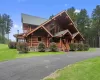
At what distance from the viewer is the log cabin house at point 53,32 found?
30447 millimetres

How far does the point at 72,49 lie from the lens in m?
31.1

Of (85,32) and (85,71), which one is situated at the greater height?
(85,32)

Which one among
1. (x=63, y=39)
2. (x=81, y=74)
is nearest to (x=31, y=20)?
(x=63, y=39)

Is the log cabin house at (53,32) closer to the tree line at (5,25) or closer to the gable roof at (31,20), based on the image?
the gable roof at (31,20)

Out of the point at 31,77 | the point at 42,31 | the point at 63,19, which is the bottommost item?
the point at 31,77

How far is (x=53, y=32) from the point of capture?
3453cm

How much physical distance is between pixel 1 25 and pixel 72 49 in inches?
2879

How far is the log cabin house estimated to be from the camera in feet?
99.9

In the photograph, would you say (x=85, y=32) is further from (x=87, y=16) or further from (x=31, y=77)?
(x=31, y=77)

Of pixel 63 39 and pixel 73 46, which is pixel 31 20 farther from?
pixel 73 46

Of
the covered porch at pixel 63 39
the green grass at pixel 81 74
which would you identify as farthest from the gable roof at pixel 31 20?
the green grass at pixel 81 74

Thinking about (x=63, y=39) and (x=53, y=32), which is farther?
(x=53, y=32)

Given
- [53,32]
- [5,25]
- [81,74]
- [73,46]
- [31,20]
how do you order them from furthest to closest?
[5,25]
[31,20]
[53,32]
[73,46]
[81,74]

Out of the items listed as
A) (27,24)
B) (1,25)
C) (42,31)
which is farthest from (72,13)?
(1,25)
